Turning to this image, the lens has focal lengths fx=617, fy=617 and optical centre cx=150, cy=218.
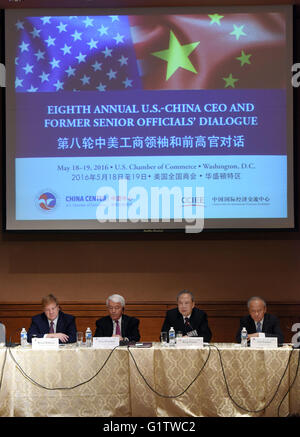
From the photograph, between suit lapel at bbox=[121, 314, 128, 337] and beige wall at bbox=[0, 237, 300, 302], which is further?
beige wall at bbox=[0, 237, 300, 302]

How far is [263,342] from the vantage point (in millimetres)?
4410

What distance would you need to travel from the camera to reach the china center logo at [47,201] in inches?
238

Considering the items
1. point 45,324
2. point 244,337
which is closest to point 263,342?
point 244,337

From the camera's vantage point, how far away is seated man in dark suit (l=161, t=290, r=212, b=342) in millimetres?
5066

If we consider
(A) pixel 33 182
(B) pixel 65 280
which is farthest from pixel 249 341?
(A) pixel 33 182

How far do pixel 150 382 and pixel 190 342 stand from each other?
0.40 meters

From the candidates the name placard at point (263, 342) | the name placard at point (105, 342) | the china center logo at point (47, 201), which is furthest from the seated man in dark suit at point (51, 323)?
the name placard at point (263, 342)

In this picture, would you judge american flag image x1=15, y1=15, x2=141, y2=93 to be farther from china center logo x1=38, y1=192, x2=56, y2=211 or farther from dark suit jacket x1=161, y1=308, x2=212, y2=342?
dark suit jacket x1=161, y1=308, x2=212, y2=342

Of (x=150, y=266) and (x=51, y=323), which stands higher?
(x=150, y=266)

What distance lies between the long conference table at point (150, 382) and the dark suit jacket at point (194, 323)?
60 centimetres

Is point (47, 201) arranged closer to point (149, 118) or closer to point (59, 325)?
point (149, 118)

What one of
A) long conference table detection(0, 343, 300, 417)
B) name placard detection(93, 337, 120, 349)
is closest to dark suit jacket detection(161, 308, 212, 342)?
long conference table detection(0, 343, 300, 417)

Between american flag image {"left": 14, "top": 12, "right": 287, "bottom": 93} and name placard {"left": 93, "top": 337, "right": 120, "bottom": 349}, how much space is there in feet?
8.75

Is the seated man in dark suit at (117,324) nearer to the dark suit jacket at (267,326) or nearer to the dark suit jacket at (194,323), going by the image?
the dark suit jacket at (194,323)
